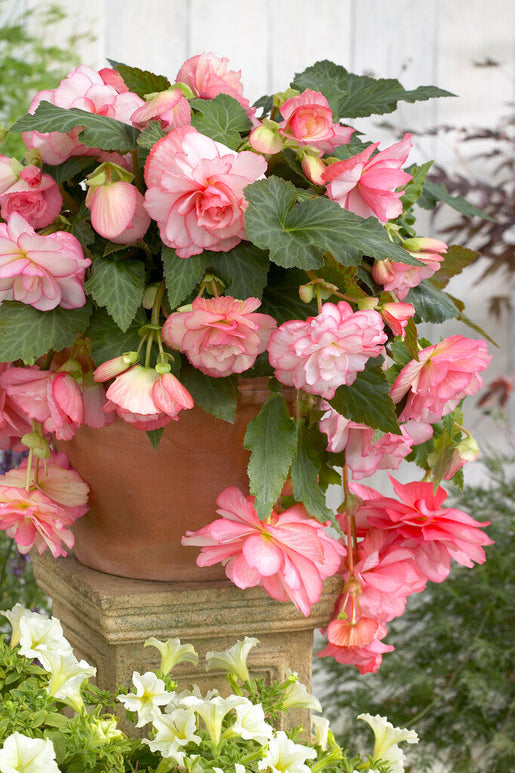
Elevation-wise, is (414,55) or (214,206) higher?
(214,206)

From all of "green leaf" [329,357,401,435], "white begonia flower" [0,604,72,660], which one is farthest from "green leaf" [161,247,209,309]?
"white begonia flower" [0,604,72,660]

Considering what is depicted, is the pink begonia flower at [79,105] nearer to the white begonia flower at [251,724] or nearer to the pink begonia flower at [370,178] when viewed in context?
the pink begonia flower at [370,178]

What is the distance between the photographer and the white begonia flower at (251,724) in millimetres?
467

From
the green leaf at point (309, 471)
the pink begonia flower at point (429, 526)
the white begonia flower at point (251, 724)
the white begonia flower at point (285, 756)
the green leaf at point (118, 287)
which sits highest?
the green leaf at point (118, 287)

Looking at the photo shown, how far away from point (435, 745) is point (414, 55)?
125cm

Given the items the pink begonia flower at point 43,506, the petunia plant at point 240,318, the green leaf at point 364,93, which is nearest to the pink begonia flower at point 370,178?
the petunia plant at point 240,318

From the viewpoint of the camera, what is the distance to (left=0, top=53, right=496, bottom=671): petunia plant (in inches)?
17.9

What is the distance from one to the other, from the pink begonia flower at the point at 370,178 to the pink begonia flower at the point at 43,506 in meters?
0.25

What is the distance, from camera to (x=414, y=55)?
1.63 meters

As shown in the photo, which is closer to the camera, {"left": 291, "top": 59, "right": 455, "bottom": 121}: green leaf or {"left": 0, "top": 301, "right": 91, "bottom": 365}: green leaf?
{"left": 0, "top": 301, "right": 91, "bottom": 365}: green leaf

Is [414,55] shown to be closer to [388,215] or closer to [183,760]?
[388,215]

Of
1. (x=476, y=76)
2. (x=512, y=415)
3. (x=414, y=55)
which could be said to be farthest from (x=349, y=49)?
(x=512, y=415)

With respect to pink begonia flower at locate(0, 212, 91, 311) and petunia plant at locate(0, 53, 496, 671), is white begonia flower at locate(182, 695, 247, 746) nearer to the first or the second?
petunia plant at locate(0, 53, 496, 671)

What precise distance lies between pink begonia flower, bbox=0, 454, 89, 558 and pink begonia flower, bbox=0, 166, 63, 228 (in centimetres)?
16
